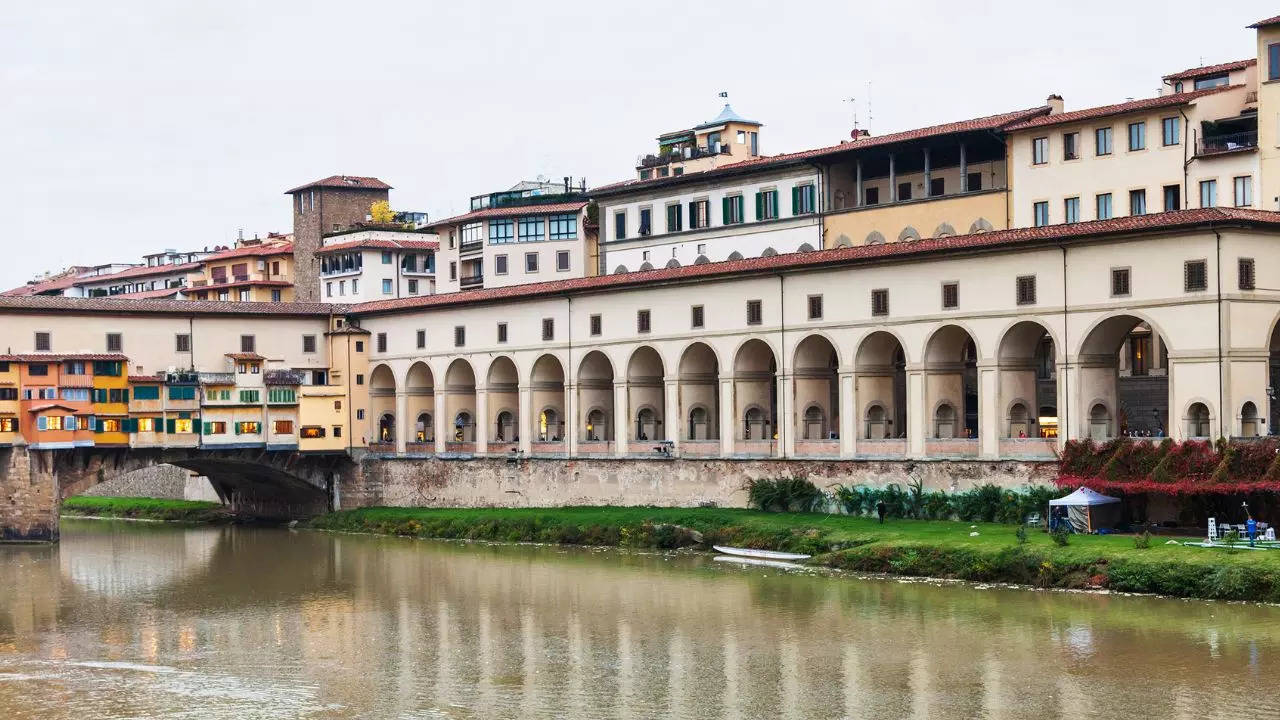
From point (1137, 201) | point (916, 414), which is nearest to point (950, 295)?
point (916, 414)

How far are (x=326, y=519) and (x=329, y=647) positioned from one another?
35.6m

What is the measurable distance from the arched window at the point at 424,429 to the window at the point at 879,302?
2740 cm

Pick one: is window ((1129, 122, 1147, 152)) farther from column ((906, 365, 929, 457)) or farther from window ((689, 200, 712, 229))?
window ((689, 200, 712, 229))

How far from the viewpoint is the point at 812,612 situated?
1812 inches

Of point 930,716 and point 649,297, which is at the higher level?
point 649,297

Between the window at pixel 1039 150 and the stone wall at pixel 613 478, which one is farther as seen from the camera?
the window at pixel 1039 150

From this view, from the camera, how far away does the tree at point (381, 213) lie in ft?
353

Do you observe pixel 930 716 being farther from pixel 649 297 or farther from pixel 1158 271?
pixel 649 297

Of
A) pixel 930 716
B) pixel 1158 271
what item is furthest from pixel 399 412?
pixel 930 716

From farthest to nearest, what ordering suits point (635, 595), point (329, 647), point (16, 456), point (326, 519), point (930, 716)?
point (326, 519), point (16, 456), point (635, 595), point (329, 647), point (930, 716)

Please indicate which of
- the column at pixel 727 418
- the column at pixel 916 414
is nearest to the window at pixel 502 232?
the column at pixel 727 418

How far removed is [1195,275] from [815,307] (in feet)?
49.2

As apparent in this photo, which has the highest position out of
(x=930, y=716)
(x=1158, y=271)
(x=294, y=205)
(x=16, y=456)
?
(x=294, y=205)

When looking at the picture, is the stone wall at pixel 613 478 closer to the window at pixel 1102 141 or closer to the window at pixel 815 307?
the window at pixel 815 307
